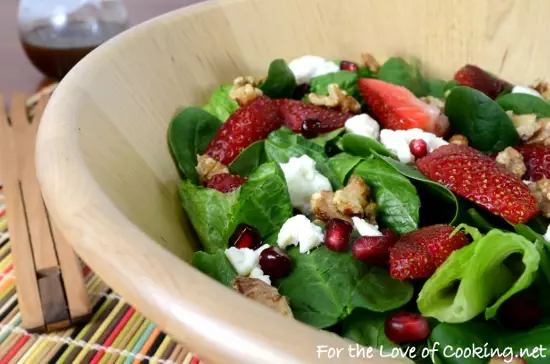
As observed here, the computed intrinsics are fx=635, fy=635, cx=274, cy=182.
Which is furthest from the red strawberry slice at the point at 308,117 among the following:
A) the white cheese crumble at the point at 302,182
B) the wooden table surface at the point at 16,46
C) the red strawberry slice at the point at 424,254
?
the wooden table surface at the point at 16,46

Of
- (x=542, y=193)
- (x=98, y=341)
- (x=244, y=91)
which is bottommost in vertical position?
(x=98, y=341)

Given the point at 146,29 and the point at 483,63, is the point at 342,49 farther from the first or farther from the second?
the point at 146,29

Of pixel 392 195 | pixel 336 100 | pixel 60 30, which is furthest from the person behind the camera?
pixel 60 30

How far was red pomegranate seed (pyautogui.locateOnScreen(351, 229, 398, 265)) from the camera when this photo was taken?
2.55ft

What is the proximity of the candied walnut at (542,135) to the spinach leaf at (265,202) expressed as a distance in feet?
1.52

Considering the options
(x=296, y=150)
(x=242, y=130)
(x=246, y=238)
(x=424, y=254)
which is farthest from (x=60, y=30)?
(x=424, y=254)

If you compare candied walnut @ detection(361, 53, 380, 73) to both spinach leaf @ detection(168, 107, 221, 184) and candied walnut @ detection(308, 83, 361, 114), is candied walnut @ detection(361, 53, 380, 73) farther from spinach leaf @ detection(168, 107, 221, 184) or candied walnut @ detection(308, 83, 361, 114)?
spinach leaf @ detection(168, 107, 221, 184)

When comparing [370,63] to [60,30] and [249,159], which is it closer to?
[249,159]

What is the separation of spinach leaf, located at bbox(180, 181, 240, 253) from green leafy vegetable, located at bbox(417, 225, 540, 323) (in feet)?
1.00

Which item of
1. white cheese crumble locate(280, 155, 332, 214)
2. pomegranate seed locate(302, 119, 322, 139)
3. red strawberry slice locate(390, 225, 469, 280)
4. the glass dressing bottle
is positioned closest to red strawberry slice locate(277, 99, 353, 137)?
pomegranate seed locate(302, 119, 322, 139)

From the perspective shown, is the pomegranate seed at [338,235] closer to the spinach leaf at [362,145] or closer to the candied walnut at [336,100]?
the spinach leaf at [362,145]

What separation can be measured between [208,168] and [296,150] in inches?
5.5

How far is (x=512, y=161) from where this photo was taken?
995 mm

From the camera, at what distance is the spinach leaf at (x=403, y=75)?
1.23 m
